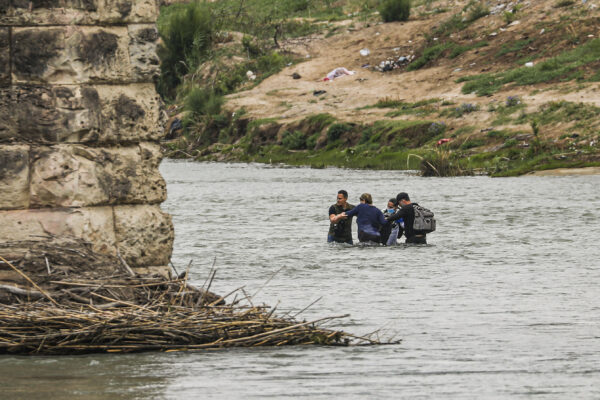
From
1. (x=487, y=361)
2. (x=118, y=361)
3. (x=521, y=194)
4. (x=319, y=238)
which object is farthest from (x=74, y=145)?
(x=521, y=194)

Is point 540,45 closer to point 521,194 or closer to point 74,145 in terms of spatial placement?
point 521,194

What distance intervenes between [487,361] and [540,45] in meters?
45.3

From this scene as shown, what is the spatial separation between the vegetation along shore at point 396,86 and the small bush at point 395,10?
0.30 ft

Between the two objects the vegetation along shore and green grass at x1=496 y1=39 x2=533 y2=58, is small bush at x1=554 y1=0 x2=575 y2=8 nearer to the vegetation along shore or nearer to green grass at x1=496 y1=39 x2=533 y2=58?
the vegetation along shore

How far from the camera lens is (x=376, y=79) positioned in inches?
2323

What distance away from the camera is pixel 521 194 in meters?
32.6

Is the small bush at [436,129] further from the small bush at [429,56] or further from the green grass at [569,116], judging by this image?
the small bush at [429,56]

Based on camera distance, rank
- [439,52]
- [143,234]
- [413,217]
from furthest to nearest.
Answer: [439,52], [413,217], [143,234]

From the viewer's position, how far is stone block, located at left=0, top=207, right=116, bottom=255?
916 cm

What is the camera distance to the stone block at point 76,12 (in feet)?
30.3

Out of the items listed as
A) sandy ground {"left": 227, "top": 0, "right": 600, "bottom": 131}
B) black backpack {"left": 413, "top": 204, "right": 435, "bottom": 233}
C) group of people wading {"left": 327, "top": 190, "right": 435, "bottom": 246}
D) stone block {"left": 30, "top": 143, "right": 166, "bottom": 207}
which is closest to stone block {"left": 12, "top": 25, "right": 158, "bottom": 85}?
stone block {"left": 30, "top": 143, "right": 166, "bottom": 207}

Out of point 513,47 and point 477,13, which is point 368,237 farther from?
point 477,13

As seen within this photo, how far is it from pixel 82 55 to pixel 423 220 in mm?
11457

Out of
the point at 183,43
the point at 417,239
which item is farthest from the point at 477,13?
the point at 417,239
